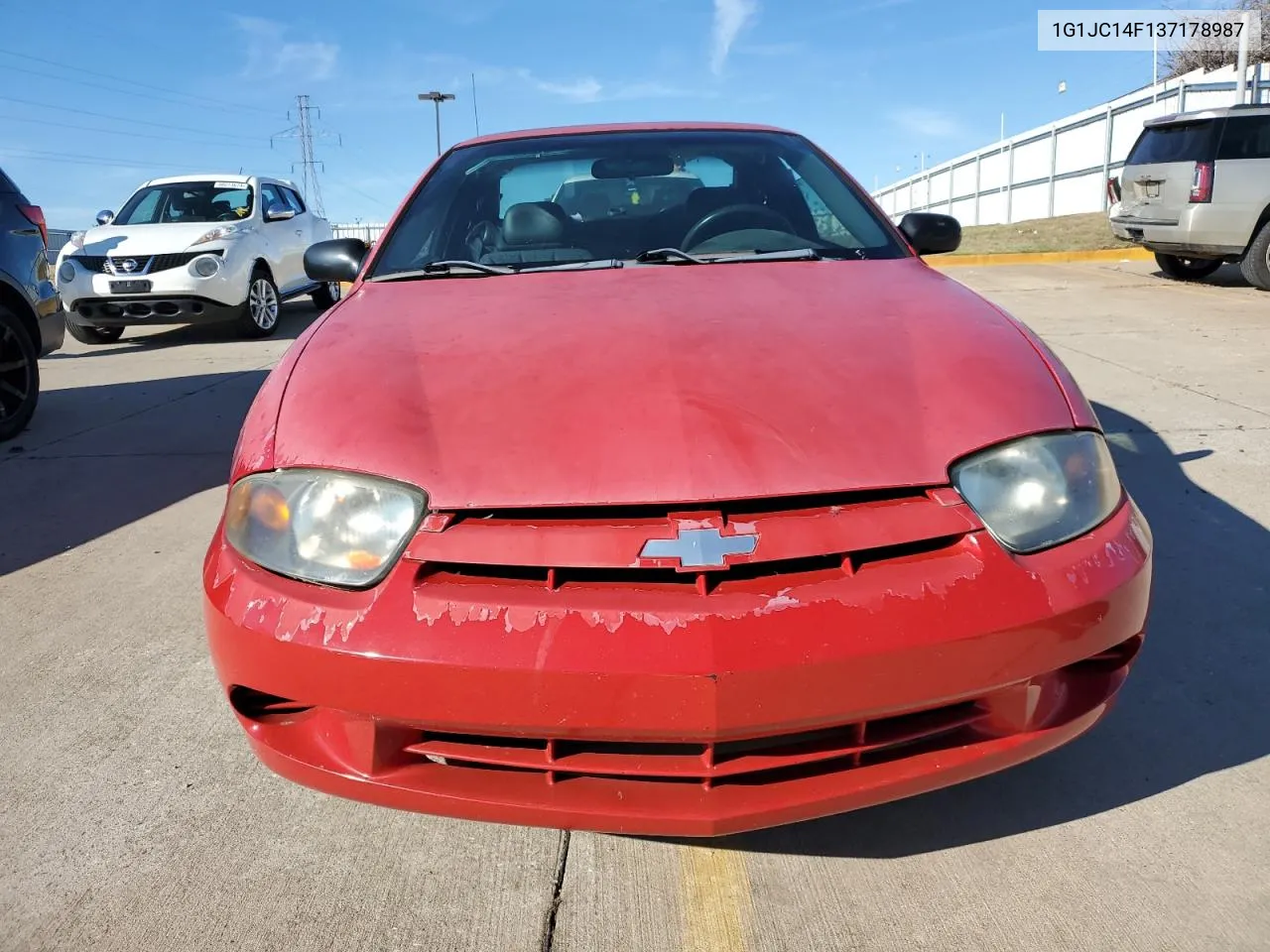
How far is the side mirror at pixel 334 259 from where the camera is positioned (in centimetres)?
294

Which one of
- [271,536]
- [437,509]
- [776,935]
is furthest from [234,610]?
[776,935]

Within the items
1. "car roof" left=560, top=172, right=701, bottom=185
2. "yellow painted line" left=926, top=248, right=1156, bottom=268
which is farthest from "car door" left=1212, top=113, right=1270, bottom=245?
"car roof" left=560, top=172, right=701, bottom=185

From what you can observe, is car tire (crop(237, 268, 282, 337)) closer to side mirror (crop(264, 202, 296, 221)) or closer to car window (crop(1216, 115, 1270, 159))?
side mirror (crop(264, 202, 296, 221))

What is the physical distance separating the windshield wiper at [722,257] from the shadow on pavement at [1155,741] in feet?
4.35

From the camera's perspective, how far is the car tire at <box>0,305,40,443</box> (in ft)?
16.6

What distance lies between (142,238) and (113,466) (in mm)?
5073

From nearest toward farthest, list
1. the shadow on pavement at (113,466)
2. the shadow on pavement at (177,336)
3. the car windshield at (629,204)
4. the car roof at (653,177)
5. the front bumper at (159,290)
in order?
the car windshield at (629,204) → the car roof at (653,177) → the shadow on pavement at (113,466) → the front bumper at (159,290) → the shadow on pavement at (177,336)

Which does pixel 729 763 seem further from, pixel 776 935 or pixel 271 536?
pixel 271 536

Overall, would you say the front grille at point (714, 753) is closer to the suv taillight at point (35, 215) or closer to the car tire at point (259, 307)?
the suv taillight at point (35, 215)

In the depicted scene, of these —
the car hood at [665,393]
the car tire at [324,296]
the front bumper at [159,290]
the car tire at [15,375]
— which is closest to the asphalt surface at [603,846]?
the car hood at [665,393]

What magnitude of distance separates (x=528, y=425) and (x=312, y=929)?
94cm

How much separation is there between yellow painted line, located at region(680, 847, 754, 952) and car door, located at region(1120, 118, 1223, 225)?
32.1ft

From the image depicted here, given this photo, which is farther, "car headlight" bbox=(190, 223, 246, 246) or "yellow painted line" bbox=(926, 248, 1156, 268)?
"yellow painted line" bbox=(926, 248, 1156, 268)

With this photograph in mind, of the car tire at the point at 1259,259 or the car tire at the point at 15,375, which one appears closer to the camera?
the car tire at the point at 15,375
